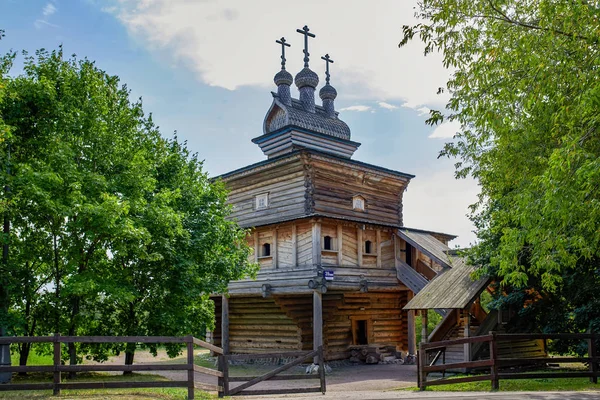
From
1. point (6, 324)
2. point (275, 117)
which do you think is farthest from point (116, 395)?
point (275, 117)

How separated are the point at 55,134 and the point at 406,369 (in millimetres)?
16343

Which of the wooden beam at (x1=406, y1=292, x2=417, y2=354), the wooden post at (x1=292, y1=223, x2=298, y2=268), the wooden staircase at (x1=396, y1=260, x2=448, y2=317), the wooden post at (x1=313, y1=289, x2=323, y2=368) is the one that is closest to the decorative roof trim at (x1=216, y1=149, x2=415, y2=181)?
the wooden post at (x1=292, y1=223, x2=298, y2=268)

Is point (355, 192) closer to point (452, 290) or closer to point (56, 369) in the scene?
point (452, 290)

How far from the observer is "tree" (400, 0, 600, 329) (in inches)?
427

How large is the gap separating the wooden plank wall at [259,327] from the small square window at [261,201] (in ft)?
15.2

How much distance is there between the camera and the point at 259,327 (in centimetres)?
2761

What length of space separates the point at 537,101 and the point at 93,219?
10496 mm

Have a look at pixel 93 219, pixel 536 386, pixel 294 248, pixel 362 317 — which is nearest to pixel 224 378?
pixel 93 219

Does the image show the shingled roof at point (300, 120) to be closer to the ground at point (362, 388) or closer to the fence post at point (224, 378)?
the ground at point (362, 388)

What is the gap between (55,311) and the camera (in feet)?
50.7

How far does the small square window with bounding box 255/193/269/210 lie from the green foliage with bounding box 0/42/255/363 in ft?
25.8

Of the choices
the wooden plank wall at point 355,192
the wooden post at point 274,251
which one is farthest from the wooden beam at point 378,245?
the wooden post at point 274,251

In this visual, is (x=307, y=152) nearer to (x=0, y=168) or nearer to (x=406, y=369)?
(x=406, y=369)

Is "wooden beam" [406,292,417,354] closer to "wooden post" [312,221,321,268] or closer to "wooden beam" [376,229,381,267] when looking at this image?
"wooden beam" [376,229,381,267]
